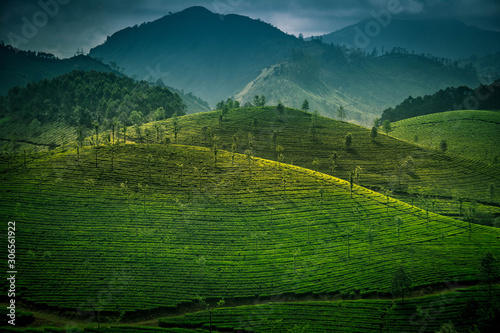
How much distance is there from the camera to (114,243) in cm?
7706

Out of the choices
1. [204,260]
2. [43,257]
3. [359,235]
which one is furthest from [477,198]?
[43,257]

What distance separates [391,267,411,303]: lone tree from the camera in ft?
213

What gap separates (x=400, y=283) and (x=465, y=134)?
14182 centimetres

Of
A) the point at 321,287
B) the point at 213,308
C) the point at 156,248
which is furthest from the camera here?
the point at 156,248

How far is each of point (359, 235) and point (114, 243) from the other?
189 ft

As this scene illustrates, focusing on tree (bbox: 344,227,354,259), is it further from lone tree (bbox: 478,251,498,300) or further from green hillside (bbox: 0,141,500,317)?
lone tree (bbox: 478,251,498,300)

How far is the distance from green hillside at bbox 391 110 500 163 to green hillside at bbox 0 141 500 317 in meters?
79.4

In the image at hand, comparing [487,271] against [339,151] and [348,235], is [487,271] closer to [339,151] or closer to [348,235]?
[348,235]

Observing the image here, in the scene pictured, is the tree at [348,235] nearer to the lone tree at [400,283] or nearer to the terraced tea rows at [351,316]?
the lone tree at [400,283]

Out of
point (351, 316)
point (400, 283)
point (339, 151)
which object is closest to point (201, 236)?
point (351, 316)

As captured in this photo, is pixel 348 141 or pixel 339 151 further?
pixel 348 141

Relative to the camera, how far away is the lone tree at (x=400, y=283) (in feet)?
213

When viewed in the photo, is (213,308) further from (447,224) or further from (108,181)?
(447,224)

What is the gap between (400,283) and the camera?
214 feet
